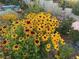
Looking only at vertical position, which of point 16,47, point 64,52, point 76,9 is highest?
point 16,47

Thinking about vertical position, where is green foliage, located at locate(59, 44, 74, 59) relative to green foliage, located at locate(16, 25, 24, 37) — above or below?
below

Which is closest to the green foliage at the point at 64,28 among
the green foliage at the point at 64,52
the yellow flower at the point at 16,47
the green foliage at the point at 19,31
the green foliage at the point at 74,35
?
the green foliage at the point at 74,35

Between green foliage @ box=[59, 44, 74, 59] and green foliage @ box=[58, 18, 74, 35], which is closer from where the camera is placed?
green foliage @ box=[59, 44, 74, 59]

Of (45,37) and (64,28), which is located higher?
(45,37)

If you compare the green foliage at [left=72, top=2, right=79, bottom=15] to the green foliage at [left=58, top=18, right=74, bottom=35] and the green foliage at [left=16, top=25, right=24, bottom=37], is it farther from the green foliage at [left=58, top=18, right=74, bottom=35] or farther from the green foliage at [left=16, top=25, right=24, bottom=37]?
the green foliage at [left=16, top=25, right=24, bottom=37]

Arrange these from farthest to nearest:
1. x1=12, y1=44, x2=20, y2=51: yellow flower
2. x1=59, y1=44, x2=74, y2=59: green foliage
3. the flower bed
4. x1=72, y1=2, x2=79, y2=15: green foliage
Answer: x1=72, y1=2, x2=79, y2=15: green foliage
x1=59, y1=44, x2=74, y2=59: green foliage
the flower bed
x1=12, y1=44, x2=20, y2=51: yellow flower

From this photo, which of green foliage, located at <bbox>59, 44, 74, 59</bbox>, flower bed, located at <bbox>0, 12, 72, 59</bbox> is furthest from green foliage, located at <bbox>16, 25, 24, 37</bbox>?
green foliage, located at <bbox>59, 44, 74, 59</bbox>

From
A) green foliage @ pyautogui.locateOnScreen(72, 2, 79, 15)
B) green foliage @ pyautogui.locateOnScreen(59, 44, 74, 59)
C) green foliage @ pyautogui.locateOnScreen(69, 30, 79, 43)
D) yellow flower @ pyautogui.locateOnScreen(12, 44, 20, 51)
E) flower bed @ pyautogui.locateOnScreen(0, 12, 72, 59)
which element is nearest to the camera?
yellow flower @ pyautogui.locateOnScreen(12, 44, 20, 51)

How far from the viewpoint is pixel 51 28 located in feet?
23.2

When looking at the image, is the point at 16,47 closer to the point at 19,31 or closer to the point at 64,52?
the point at 19,31

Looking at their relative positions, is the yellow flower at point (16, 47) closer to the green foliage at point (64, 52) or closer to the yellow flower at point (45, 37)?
the yellow flower at point (45, 37)

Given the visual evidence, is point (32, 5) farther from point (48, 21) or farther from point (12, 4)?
point (48, 21)

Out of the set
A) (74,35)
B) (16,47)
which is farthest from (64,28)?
(16,47)

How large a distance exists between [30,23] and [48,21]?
0.56 m
